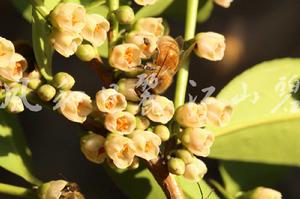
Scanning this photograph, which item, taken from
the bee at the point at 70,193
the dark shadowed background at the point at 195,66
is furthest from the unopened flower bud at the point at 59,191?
the dark shadowed background at the point at 195,66

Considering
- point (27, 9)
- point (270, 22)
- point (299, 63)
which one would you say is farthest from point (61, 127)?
point (299, 63)

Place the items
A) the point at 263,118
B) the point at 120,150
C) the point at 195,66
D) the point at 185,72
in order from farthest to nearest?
the point at 195,66, the point at 263,118, the point at 185,72, the point at 120,150

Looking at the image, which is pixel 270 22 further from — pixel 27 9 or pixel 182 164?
pixel 182 164

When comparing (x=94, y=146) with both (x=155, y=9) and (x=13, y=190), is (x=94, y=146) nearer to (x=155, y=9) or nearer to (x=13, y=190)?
(x=13, y=190)

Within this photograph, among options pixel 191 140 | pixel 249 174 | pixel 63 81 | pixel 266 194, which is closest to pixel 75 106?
pixel 63 81

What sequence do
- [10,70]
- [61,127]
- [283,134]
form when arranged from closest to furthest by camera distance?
1. [10,70]
2. [283,134]
3. [61,127]

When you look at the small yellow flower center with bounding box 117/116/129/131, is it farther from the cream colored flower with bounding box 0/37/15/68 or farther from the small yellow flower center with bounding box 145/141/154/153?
the cream colored flower with bounding box 0/37/15/68
